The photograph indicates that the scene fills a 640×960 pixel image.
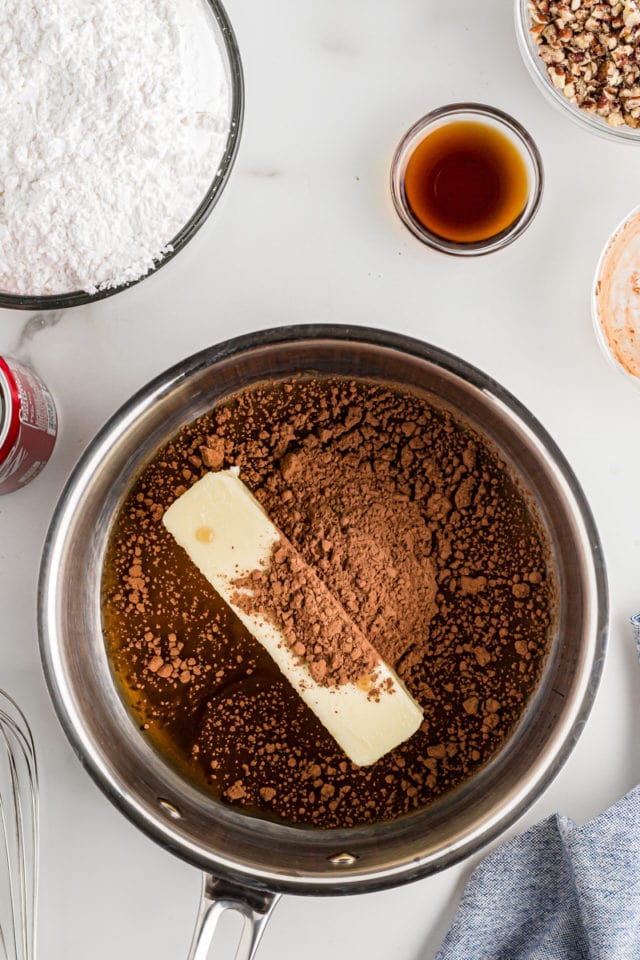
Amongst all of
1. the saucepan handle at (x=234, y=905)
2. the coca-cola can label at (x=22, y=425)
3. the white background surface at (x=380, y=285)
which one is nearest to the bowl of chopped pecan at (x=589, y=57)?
the white background surface at (x=380, y=285)

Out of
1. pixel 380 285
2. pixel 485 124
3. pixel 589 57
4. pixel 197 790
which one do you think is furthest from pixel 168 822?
pixel 589 57

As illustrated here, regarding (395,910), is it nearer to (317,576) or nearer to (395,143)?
(317,576)

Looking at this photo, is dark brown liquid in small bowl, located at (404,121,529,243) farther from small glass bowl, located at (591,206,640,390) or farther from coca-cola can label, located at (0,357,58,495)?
coca-cola can label, located at (0,357,58,495)

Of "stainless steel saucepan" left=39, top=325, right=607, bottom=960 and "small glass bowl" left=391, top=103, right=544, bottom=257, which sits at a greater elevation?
"small glass bowl" left=391, top=103, right=544, bottom=257

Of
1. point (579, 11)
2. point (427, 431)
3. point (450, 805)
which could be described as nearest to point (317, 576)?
point (427, 431)

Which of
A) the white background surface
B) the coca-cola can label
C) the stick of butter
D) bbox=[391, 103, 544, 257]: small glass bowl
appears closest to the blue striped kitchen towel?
the white background surface

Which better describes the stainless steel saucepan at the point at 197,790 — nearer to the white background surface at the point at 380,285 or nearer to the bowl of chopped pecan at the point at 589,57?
the white background surface at the point at 380,285

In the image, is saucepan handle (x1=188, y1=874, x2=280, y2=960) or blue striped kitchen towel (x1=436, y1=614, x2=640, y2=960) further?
blue striped kitchen towel (x1=436, y1=614, x2=640, y2=960)
